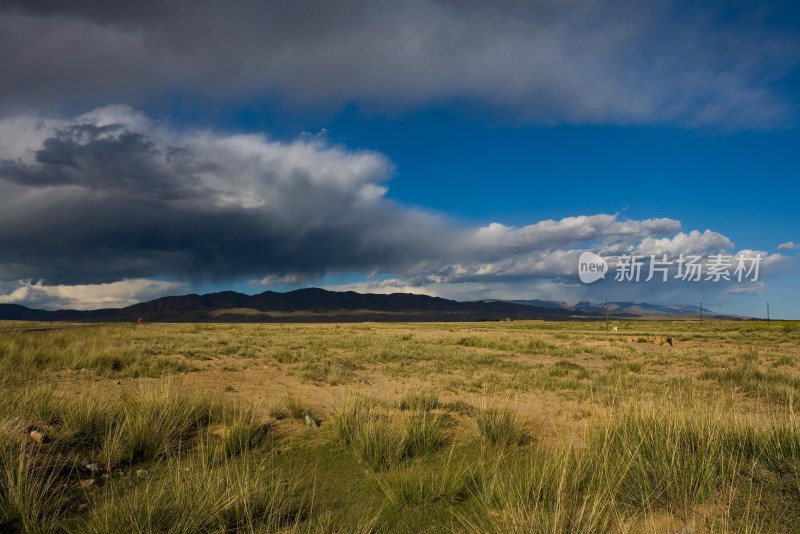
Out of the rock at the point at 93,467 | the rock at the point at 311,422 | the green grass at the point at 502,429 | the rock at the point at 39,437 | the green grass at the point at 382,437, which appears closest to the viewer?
the rock at the point at 93,467

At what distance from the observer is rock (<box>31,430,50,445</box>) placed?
6.54m

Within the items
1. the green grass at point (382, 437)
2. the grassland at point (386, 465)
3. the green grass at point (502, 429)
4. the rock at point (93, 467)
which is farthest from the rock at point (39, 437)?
the green grass at point (502, 429)

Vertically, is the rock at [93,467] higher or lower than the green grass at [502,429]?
lower

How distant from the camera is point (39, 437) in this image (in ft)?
21.6

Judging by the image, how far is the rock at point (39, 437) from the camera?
21.4 ft

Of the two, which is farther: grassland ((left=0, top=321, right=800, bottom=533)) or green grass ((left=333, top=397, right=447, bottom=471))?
green grass ((left=333, top=397, right=447, bottom=471))

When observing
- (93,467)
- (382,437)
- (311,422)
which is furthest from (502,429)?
(93,467)

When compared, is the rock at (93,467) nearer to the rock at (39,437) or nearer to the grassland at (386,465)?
the grassland at (386,465)

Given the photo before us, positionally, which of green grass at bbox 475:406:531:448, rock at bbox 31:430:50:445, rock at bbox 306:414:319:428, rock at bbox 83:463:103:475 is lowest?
rock at bbox 306:414:319:428

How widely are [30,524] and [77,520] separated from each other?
1.26 ft

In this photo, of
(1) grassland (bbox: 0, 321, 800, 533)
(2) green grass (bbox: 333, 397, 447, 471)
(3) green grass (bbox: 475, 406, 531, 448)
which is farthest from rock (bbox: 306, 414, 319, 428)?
(3) green grass (bbox: 475, 406, 531, 448)

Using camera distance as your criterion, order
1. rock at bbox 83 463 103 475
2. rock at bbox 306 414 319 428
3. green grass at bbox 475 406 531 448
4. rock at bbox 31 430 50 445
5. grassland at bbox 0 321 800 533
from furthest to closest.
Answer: rock at bbox 306 414 319 428, green grass at bbox 475 406 531 448, rock at bbox 31 430 50 445, rock at bbox 83 463 103 475, grassland at bbox 0 321 800 533

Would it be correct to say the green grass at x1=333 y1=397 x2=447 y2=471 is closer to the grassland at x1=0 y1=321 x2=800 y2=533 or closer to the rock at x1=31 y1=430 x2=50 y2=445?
the grassland at x1=0 y1=321 x2=800 y2=533

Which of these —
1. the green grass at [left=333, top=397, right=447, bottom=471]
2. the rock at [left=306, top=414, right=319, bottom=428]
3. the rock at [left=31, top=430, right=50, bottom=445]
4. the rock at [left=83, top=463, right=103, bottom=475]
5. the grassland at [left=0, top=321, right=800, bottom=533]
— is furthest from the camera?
the rock at [left=306, top=414, right=319, bottom=428]
